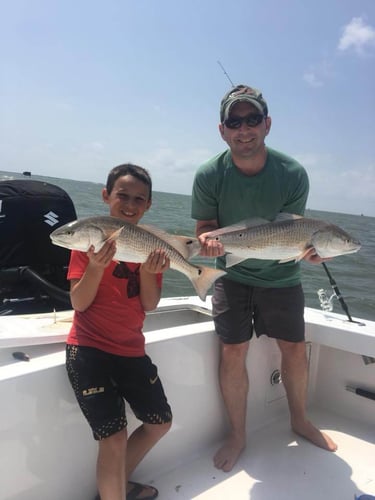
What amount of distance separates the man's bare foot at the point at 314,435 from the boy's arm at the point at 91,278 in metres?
2.07

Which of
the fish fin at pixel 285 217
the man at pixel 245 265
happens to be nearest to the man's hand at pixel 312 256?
the man at pixel 245 265

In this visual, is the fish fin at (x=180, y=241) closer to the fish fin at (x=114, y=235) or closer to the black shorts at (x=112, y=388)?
the fish fin at (x=114, y=235)

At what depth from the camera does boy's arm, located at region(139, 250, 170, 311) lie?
2422mm

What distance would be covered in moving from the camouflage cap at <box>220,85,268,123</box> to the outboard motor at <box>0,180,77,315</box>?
194 centimetres

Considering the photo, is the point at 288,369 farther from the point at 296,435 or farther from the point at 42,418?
the point at 42,418

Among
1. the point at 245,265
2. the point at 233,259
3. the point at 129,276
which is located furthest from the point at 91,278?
the point at 245,265

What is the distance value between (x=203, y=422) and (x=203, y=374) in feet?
1.23

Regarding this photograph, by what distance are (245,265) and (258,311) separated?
38 centimetres

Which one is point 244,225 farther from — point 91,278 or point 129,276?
point 91,278

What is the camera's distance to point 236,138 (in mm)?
2961

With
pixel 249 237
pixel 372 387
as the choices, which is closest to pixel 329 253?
pixel 249 237

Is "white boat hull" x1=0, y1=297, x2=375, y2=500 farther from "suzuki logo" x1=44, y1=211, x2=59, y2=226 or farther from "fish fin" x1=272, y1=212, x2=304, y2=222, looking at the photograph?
"suzuki logo" x1=44, y1=211, x2=59, y2=226

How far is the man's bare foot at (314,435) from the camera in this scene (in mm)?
3215

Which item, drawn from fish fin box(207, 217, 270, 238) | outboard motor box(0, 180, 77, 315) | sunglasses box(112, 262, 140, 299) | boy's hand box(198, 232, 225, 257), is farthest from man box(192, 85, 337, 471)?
outboard motor box(0, 180, 77, 315)
